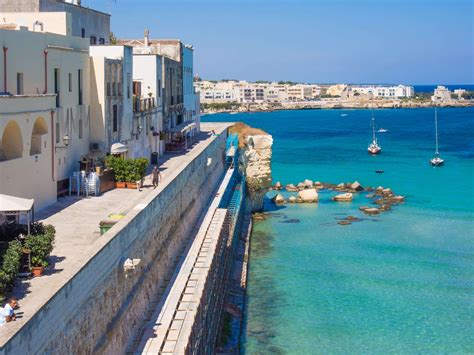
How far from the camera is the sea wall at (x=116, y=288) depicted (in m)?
9.91

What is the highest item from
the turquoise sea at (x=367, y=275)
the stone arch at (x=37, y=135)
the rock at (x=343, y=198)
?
the stone arch at (x=37, y=135)

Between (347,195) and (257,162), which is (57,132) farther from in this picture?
(347,195)

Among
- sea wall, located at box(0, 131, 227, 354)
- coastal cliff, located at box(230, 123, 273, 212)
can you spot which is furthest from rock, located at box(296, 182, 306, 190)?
sea wall, located at box(0, 131, 227, 354)

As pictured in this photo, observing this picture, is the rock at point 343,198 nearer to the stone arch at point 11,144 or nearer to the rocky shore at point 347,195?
the rocky shore at point 347,195

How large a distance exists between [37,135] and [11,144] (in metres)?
1.20

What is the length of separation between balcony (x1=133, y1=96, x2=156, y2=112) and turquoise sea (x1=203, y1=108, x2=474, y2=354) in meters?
8.24

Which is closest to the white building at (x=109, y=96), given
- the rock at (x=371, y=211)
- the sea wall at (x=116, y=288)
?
the sea wall at (x=116, y=288)

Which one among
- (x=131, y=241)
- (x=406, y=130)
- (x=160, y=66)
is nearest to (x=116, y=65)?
(x=160, y=66)

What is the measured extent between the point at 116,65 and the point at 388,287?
43.5 feet

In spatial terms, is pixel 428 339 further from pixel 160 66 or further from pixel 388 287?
pixel 160 66

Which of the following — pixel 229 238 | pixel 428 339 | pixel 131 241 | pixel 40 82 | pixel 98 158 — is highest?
pixel 40 82

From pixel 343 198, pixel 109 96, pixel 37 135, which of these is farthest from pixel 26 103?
pixel 343 198

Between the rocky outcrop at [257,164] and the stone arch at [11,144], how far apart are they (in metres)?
29.0

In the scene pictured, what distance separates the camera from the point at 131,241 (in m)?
15.5
